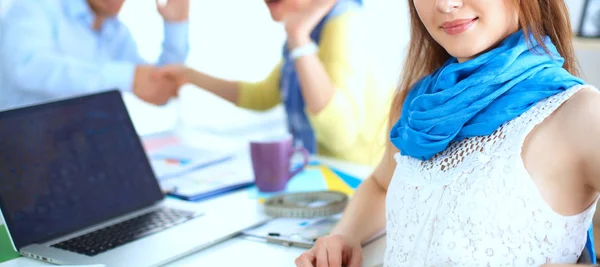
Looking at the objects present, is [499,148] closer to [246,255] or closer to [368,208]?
[368,208]

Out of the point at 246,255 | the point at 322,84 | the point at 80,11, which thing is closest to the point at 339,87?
the point at 322,84

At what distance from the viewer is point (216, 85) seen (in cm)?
208

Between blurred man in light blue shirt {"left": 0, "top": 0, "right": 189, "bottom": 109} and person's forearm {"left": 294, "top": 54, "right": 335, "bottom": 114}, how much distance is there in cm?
41

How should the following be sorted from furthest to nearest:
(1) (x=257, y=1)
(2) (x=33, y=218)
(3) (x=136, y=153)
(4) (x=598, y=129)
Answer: (1) (x=257, y=1) → (3) (x=136, y=153) → (2) (x=33, y=218) → (4) (x=598, y=129)

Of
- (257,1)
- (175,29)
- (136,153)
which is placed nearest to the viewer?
(136,153)

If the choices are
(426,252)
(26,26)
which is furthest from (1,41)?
(426,252)

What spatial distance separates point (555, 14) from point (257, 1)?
1299 millimetres

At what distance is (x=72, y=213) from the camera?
A: 1.24 m

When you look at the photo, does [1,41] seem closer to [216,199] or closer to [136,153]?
[136,153]

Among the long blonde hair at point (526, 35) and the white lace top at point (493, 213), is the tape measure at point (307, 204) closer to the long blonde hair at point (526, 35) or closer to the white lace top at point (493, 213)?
the long blonde hair at point (526, 35)

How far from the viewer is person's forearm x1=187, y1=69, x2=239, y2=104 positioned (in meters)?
1.98

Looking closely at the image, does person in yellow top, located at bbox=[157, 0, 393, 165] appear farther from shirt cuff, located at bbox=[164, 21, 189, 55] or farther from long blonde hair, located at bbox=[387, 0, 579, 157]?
long blonde hair, located at bbox=[387, 0, 579, 157]

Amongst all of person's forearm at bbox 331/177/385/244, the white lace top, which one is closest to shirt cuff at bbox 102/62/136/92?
person's forearm at bbox 331/177/385/244

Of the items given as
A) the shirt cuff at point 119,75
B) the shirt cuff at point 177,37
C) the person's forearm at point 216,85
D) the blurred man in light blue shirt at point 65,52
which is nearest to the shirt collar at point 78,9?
the blurred man in light blue shirt at point 65,52
